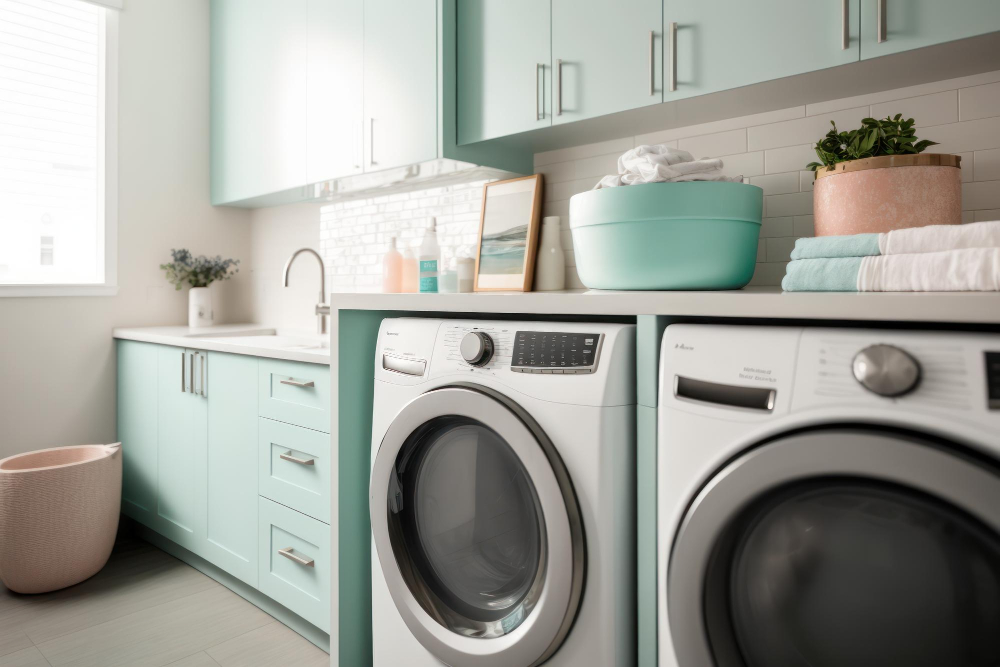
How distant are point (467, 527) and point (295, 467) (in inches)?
35.5

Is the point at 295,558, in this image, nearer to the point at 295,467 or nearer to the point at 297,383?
the point at 295,467

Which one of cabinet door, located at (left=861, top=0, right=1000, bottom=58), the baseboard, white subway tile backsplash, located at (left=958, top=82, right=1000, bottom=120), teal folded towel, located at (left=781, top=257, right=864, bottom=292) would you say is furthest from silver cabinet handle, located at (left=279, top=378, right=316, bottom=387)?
white subway tile backsplash, located at (left=958, top=82, right=1000, bottom=120)

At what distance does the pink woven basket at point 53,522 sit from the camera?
7.59ft

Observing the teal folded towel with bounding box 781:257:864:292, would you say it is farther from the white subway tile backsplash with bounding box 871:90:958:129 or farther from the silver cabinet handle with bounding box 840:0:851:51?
the white subway tile backsplash with bounding box 871:90:958:129

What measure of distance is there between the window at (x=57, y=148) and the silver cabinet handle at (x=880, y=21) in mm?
3143

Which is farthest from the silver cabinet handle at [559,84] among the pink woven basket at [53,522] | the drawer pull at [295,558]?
the pink woven basket at [53,522]

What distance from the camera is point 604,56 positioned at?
1726mm

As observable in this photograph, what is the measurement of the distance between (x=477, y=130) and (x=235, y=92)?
1701 millimetres

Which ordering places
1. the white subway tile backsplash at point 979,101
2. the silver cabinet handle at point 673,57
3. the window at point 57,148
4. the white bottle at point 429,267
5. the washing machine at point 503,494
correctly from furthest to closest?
the window at point 57,148, the white bottle at point 429,267, the silver cabinet handle at point 673,57, the white subway tile backsplash at point 979,101, the washing machine at point 503,494

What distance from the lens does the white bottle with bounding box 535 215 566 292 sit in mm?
2125

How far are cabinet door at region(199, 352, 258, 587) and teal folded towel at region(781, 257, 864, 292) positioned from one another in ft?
5.88

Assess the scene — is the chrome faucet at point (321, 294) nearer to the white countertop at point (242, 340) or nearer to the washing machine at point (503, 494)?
the white countertop at point (242, 340)

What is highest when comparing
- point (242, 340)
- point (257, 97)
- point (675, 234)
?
point (257, 97)

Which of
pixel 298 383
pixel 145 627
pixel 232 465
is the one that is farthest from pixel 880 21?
pixel 145 627
